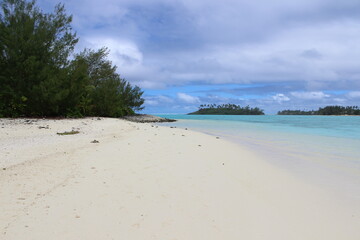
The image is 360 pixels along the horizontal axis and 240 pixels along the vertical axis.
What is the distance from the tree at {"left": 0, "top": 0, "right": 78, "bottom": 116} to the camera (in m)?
20.4

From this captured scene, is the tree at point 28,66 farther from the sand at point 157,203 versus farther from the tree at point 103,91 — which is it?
the sand at point 157,203

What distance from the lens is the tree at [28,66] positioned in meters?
20.4

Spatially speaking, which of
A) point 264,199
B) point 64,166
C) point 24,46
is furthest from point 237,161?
point 24,46

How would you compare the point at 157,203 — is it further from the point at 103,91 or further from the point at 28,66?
the point at 103,91

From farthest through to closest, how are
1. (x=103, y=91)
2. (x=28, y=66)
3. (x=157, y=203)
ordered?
1. (x=103, y=91)
2. (x=28, y=66)
3. (x=157, y=203)

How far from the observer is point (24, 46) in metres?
20.5

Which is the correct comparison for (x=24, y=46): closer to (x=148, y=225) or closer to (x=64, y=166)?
(x=64, y=166)

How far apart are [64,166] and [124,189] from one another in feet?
6.84

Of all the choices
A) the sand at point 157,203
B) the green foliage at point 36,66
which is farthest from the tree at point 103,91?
the sand at point 157,203

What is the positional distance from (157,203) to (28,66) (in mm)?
21939

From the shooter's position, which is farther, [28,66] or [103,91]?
[103,91]

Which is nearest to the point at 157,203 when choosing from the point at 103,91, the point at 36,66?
the point at 36,66

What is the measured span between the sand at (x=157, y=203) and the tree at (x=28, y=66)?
56.3 feet

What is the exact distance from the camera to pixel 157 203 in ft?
12.3
